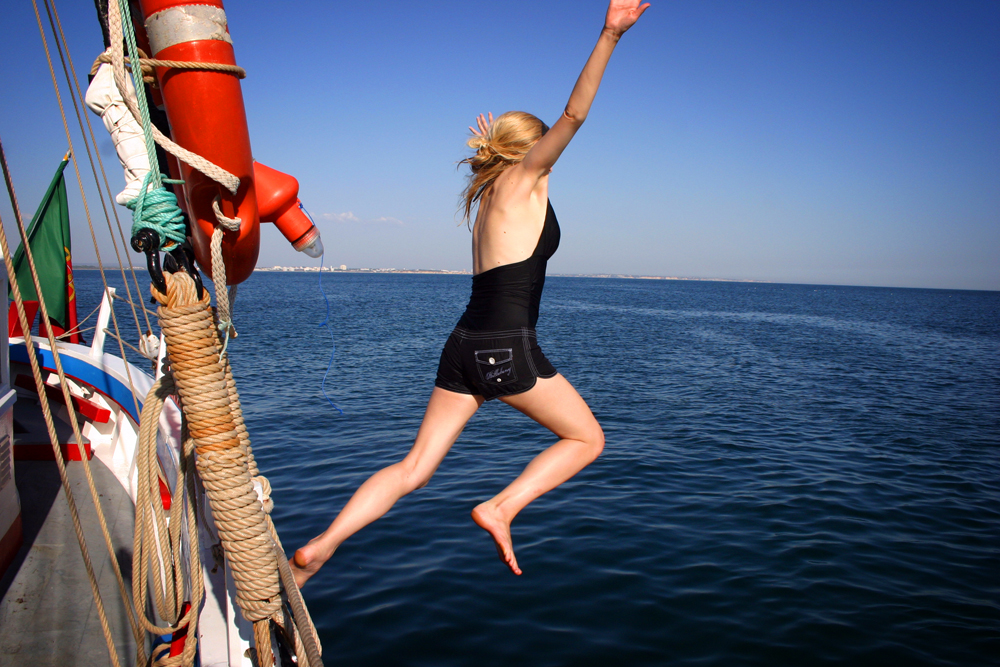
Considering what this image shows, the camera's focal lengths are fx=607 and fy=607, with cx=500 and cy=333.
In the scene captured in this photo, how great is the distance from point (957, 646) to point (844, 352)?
70.3 feet

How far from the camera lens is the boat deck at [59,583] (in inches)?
118

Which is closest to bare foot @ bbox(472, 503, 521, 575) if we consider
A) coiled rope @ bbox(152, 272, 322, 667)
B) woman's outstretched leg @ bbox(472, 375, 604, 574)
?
woman's outstretched leg @ bbox(472, 375, 604, 574)

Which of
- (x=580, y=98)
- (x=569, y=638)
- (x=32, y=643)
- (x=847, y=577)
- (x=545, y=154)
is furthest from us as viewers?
(x=847, y=577)

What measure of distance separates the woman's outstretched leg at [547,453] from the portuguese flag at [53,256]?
645 cm

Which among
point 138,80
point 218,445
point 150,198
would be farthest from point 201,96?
point 218,445

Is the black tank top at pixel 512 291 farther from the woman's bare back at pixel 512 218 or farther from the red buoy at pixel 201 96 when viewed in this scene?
the red buoy at pixel 201 96

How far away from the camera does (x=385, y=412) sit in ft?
37.8

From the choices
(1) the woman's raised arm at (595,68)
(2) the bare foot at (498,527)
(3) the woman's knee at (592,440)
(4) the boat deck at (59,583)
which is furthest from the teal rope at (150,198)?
(4) the boat deck at (59,583)

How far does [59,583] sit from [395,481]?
8.45 ft

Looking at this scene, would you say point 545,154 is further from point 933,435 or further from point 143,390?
point 933,435

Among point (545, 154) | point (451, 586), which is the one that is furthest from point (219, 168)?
point (451, 586)

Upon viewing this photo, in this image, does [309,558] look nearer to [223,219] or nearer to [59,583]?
[223,219]

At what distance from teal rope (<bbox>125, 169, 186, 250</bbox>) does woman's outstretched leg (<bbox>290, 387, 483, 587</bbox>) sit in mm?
1144

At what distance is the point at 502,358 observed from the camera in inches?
96.7
